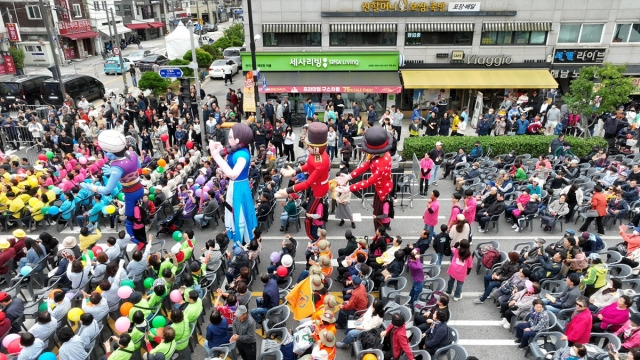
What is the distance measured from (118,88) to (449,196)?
24193 mm

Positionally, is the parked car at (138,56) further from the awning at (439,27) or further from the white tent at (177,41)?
the awning at (439,27)

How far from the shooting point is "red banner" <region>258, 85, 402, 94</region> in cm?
2045

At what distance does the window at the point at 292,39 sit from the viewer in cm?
2120

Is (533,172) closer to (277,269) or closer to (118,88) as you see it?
(277,269)

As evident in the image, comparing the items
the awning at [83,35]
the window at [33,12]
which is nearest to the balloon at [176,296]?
the window at [33,12]

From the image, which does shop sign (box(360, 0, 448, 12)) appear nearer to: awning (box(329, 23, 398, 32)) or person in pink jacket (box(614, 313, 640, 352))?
awning (box(329, 23, 398, 32))

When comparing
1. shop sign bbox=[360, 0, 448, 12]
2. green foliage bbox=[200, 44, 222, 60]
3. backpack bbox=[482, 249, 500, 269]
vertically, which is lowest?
backpack bbox=[482, 249, 500, 269]

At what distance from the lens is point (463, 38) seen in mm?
20938

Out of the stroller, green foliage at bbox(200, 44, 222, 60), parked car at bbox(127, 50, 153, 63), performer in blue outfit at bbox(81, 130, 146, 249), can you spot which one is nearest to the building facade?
the stroller

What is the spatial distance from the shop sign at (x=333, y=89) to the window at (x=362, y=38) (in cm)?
224

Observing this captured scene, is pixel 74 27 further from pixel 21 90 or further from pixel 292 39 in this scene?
pixel 292 39

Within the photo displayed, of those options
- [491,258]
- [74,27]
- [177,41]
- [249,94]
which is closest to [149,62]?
[74,27]

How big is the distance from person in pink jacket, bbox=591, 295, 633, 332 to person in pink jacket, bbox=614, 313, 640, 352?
0.10 meters

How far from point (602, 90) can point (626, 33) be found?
6607 mm
